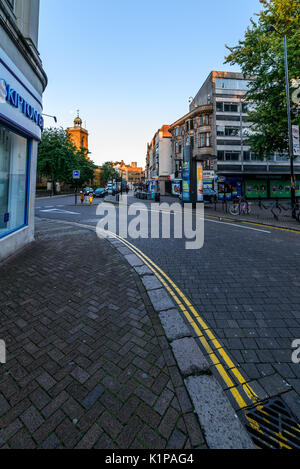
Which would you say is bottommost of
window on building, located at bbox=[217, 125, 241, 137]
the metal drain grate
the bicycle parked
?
the metal drain grate

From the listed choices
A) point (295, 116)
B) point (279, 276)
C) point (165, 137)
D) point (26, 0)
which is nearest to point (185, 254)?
point (279, 276)

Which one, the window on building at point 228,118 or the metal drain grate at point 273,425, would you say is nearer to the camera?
the metal drain grate at point 273,425

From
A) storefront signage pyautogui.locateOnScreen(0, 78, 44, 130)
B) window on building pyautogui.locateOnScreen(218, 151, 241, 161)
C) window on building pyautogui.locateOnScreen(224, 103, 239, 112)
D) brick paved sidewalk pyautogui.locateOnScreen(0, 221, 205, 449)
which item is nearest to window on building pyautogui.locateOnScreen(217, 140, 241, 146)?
window on building pyautogui.locateOnScreen(218, 151, 241, 161)

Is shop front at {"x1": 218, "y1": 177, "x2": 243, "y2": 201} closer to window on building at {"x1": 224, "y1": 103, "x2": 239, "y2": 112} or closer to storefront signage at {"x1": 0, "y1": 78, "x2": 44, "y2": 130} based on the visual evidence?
window on building at {"x1": 224, "y1": 103, "x2": 239, "y2": 112}

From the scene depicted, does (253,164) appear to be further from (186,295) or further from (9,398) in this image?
(9,398)

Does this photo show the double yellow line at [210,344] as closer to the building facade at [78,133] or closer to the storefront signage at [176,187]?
the storefront signage at [176,187]

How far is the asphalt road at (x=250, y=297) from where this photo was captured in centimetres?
246

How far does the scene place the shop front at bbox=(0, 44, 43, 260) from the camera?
5.38 metres

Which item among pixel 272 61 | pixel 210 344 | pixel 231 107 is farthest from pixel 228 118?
pixel 210 344

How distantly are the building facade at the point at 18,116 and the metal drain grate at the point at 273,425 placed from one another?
6.07 metres

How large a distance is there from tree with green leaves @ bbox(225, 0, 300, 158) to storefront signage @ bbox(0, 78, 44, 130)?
1512cm

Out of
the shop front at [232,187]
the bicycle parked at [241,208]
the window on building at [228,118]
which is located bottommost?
the bicycle parked at [241,208]

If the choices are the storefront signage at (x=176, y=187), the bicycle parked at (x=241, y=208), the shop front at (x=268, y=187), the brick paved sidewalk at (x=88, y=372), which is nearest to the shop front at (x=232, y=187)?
the shop front at (x=268, y=187)

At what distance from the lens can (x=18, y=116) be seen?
589 centimetres
